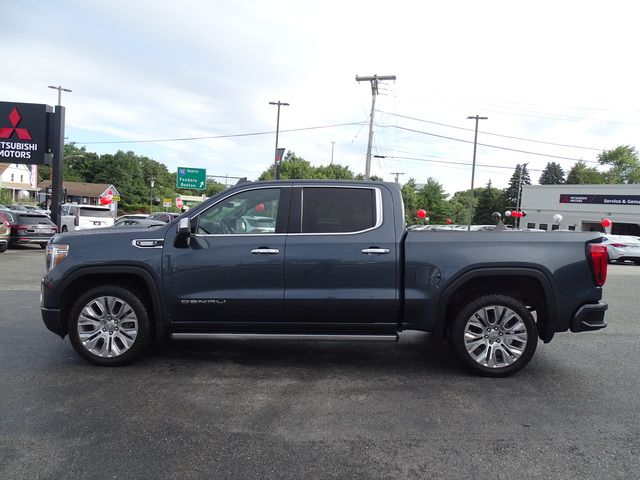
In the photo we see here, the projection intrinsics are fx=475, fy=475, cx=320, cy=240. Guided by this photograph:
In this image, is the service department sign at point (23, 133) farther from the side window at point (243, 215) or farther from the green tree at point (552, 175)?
the green tree at point (552, 175)

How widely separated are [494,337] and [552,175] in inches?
4292

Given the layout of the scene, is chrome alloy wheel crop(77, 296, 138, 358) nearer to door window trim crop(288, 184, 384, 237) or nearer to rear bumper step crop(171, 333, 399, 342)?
rear bumper step crop(171, 333, 399, 342)

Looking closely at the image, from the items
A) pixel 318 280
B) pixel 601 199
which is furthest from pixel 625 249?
pixel 601 199

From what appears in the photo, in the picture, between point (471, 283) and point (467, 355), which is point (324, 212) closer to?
point (471, 283)

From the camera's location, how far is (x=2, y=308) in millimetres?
7234

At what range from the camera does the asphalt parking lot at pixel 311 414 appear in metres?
3.03

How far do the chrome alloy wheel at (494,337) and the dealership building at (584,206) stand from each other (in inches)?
1705

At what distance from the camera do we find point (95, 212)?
76.0 ft

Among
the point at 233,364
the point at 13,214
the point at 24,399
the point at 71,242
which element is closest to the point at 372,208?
the point at 233,364

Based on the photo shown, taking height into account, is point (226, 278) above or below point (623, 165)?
below

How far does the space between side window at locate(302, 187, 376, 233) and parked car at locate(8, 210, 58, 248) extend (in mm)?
16310

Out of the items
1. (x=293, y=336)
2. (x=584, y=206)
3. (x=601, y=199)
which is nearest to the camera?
(x=293, y=336)

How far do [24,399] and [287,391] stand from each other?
85.5 inches

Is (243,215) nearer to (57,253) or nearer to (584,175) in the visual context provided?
(57,253)
